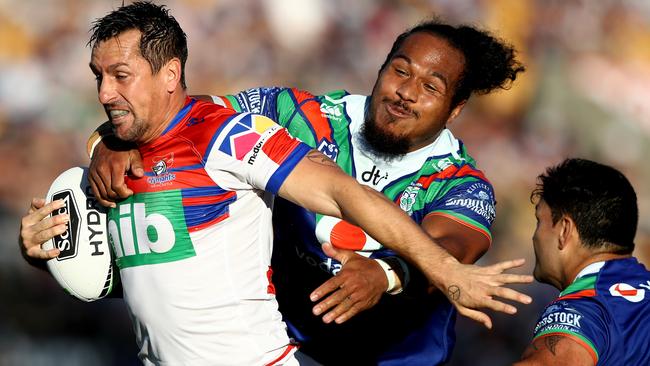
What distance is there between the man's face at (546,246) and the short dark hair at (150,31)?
163 centimetres

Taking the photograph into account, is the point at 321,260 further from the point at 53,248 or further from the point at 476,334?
the point at 476,334

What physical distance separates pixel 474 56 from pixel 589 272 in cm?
161

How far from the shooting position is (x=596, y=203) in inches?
153

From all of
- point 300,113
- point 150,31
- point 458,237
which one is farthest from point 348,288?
point 300,113

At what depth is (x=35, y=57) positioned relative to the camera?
721 centimetres

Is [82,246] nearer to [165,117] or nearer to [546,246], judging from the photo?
[165,117]

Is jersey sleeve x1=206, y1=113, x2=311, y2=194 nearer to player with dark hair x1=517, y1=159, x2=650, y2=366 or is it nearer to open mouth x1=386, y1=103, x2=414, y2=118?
player with dark hair x1=517, y1=159, x2=650, y2=366

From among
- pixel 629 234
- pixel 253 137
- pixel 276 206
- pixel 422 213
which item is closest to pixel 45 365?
pixel 276 206

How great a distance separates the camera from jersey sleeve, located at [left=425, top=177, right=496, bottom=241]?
14.0ft

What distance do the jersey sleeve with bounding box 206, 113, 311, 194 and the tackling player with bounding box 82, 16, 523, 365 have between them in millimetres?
1052

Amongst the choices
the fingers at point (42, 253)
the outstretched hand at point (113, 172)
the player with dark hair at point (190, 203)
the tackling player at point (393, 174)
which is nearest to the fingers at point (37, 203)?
the fingers at point (42, 253)

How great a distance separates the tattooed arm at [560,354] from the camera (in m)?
3.30

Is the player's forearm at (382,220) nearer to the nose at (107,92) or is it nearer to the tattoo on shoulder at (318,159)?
the tattoo on shoulder at (318,159)

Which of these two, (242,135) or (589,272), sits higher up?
(242,135)
